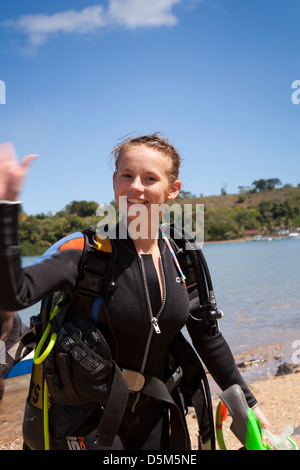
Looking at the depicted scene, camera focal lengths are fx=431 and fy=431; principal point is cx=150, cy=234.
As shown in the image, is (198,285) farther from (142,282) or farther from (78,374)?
(78,374)

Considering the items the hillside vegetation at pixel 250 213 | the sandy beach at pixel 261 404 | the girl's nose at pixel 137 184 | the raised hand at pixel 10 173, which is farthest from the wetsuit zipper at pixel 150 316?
the hillside vegetation at pixel 250 213

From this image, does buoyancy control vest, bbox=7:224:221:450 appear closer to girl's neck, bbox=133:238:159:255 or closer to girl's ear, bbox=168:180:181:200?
girl's neck, bbox=133:238:159:255

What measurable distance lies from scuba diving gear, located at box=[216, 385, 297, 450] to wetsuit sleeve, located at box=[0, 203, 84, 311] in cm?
101

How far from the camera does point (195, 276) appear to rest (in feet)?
7.51

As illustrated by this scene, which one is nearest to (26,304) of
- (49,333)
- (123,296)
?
(49,333)

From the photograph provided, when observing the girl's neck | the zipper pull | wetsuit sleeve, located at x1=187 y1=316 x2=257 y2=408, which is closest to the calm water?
wetsuit sleeve, located at x1=187 y1=316 x2=257 y2=408

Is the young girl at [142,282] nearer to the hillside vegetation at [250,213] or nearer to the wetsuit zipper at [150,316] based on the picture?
the wetsuit zipper at [150,316]

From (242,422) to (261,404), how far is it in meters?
4.21

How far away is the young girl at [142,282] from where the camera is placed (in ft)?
6.20

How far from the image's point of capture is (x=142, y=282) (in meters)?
2.01

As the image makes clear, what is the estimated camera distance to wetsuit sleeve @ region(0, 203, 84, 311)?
1471 millimetres

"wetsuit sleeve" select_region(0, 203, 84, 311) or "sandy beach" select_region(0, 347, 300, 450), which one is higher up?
"wetsuit sleeve" select_region(0, 203, 84, 311)

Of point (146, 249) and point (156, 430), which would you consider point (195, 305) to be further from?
point (156, 430)

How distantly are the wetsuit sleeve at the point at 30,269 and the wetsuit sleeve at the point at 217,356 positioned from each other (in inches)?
32.9
